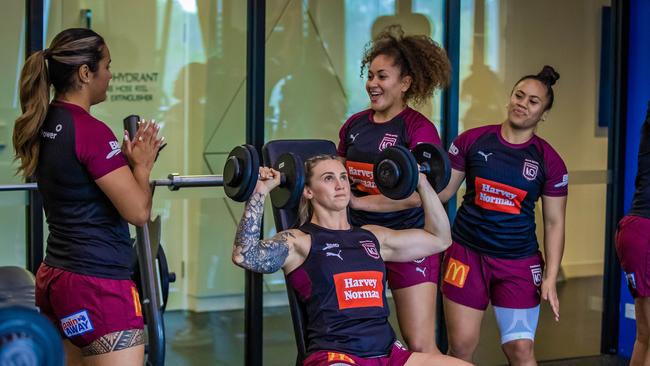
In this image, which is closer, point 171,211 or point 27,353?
point 27,353

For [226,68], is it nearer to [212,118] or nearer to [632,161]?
[212,118]

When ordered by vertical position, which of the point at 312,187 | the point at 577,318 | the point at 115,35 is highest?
the point at 115,35

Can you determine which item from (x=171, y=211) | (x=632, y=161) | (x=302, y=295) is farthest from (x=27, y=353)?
(x=632, y=161)

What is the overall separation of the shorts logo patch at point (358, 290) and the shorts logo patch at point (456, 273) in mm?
482

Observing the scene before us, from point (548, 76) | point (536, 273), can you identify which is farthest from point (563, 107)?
point (536, 273)

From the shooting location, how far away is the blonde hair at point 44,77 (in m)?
2.29

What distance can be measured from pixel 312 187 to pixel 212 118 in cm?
120

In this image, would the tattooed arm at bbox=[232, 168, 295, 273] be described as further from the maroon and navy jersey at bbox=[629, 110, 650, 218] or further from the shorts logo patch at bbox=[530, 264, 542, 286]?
the maroon and navy jersey at bbox=[629, 110, 650, 218]

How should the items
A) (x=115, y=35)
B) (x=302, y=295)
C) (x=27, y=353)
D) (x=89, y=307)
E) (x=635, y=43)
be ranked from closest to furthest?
(x=27, y=353) < (x=89, y=307) < (x=302, y=295) < (x=115, y=35) < (x=635, y=43)

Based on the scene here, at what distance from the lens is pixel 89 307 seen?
2.29 meters

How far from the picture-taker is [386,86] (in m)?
3.09

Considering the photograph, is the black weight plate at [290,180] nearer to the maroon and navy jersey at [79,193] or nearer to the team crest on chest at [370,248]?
the team crest on chest at [370,248]

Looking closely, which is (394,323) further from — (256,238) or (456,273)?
(256,238)

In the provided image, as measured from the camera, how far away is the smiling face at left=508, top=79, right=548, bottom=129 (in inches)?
124
